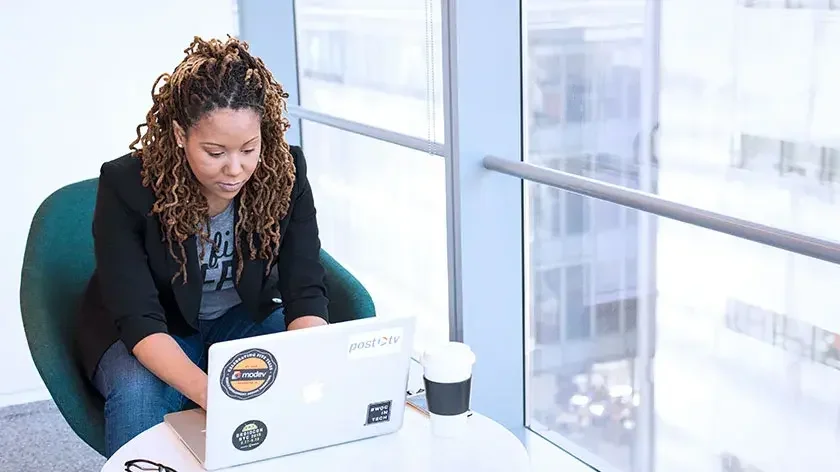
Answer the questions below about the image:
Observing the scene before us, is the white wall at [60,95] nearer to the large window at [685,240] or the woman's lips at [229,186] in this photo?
the large window at [685,240]

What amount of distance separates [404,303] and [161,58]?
1.46 m

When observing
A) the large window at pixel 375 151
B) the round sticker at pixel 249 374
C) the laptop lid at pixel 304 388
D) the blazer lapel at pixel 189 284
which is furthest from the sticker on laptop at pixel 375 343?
the large window at pixel 375 151

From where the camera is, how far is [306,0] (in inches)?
152

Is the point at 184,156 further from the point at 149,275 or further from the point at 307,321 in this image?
the point at 307,321

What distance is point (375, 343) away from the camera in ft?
4.59

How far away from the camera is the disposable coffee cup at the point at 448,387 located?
4.79 feet

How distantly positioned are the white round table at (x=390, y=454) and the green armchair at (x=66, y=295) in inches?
17.3

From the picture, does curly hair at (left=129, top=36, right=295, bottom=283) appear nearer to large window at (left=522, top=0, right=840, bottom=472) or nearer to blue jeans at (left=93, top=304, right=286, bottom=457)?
blue jeans at (left=93, top=304, right=286, bottom=457)

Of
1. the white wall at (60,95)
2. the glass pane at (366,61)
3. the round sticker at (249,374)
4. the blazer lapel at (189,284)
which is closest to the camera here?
the round sticker at (249,374)

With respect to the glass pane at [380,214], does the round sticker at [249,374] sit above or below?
above

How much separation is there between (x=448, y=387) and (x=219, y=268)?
0.65 metres

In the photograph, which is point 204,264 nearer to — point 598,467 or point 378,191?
point 598,467

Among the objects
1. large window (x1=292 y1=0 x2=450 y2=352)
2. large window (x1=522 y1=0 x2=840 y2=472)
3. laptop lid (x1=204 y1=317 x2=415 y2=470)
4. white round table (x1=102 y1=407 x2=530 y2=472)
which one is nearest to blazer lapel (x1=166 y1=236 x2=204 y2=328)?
white round table (x1=102 y1=407 x2=530 y2=472)

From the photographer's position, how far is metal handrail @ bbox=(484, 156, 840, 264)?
1.49m
